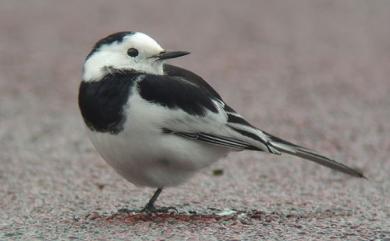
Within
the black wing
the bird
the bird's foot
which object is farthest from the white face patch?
the bird's foot

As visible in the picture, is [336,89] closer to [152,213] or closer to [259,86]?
[259,86]

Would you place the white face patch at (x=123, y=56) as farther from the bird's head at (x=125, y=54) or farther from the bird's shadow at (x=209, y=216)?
the bird's shadow at (x=209, y=216)

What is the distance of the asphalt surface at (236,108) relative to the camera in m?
6.46

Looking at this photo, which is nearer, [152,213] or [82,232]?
[82,232]

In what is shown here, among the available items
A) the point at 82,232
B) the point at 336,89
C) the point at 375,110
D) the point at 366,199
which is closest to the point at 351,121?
the point at 375,110

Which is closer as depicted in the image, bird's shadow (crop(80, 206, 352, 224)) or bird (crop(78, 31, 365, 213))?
bird (crop(78, 31, 365, 213))

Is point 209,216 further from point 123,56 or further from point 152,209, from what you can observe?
point 123,56

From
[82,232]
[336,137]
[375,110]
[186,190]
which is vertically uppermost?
[375,110]

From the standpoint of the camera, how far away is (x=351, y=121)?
10148mm

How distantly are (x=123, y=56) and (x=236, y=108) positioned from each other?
168 inches

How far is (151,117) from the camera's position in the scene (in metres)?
6.07

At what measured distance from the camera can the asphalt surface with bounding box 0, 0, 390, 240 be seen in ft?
21.2

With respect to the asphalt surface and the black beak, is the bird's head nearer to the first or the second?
the black beak

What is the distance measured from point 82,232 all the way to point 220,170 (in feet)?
8.14
